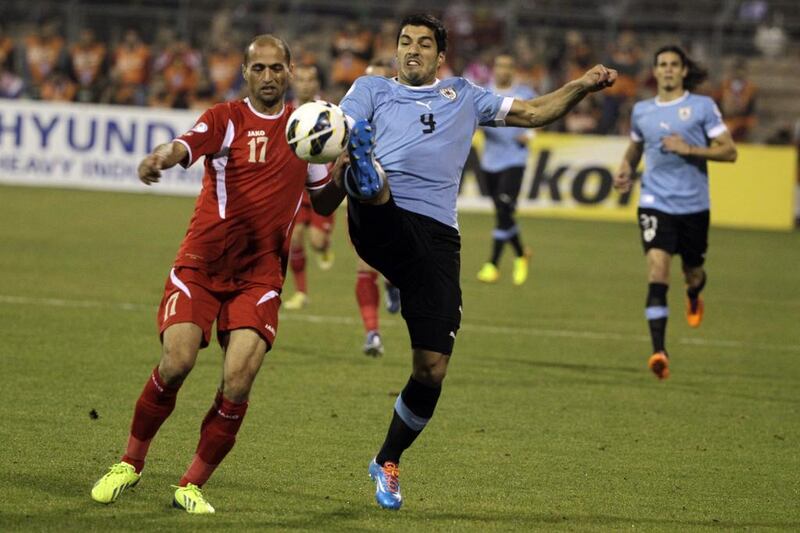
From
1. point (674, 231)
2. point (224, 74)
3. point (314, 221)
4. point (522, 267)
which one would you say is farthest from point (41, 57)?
point (674, 231)

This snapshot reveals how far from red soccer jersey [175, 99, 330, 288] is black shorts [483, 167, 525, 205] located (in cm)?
1136

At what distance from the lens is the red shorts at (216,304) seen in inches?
257

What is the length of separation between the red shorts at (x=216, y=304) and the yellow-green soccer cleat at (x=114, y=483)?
26.2 inches

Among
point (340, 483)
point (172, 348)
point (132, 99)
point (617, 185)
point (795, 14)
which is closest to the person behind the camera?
point (172, 348)

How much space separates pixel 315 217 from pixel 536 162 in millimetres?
11978

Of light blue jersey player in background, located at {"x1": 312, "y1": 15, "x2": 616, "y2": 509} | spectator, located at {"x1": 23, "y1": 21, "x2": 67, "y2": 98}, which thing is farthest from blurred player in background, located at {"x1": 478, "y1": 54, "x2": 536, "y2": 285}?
spectator, located at {"x1": 23, "y1": 21, "x2": 67, "y2": 98}

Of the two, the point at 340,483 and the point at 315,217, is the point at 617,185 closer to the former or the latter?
the point at 315,217

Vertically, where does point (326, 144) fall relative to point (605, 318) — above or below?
above

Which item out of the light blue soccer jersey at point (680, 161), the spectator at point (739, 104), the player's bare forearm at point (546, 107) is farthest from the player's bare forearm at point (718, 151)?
the spectator at point (739, 104)

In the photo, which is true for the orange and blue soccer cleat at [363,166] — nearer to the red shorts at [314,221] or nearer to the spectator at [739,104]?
the red shorts at [314,221]

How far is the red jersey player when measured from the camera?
6.48 metres

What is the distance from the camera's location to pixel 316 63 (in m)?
28.0

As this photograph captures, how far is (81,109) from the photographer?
1041 inches

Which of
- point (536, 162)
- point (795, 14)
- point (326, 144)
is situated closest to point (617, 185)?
point (326, 144)
